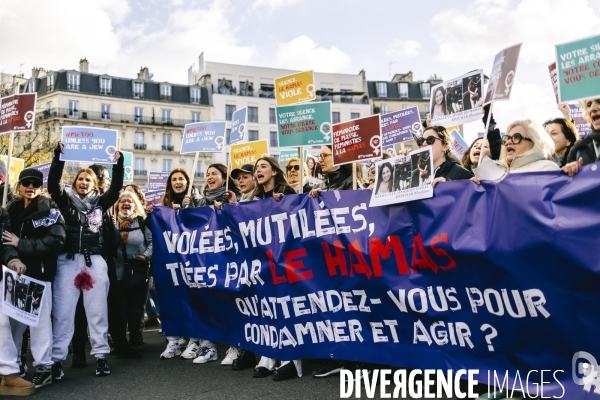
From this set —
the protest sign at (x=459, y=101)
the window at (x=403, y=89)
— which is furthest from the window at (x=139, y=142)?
the protest sign at (x=459, y=101)

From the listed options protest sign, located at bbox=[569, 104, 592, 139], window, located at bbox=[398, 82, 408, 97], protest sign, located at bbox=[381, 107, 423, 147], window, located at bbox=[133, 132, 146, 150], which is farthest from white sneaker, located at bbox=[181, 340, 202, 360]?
window, located at bbox=[398, 82, 408, 97]

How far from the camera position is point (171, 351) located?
636cm

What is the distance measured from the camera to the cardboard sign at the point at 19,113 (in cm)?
649

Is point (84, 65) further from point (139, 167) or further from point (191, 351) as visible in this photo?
point (191, 351)

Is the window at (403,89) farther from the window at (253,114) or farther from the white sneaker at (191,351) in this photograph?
the white sneaker at (191,351)

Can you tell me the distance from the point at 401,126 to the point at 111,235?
450 centimetres

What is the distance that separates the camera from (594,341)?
339 cm

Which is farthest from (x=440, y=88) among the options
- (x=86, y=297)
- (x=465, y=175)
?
(x=86, y=297)

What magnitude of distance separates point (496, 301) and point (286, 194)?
2312 mm

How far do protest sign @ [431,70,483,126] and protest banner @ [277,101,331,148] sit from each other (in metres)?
1.30

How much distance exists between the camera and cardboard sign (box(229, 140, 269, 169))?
10.2m

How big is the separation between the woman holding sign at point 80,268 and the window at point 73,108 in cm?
4974

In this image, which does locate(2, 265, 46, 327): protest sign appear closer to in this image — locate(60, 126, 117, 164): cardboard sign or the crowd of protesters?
the crowd of protesters

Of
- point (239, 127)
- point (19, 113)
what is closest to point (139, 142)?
point (239, 127)
